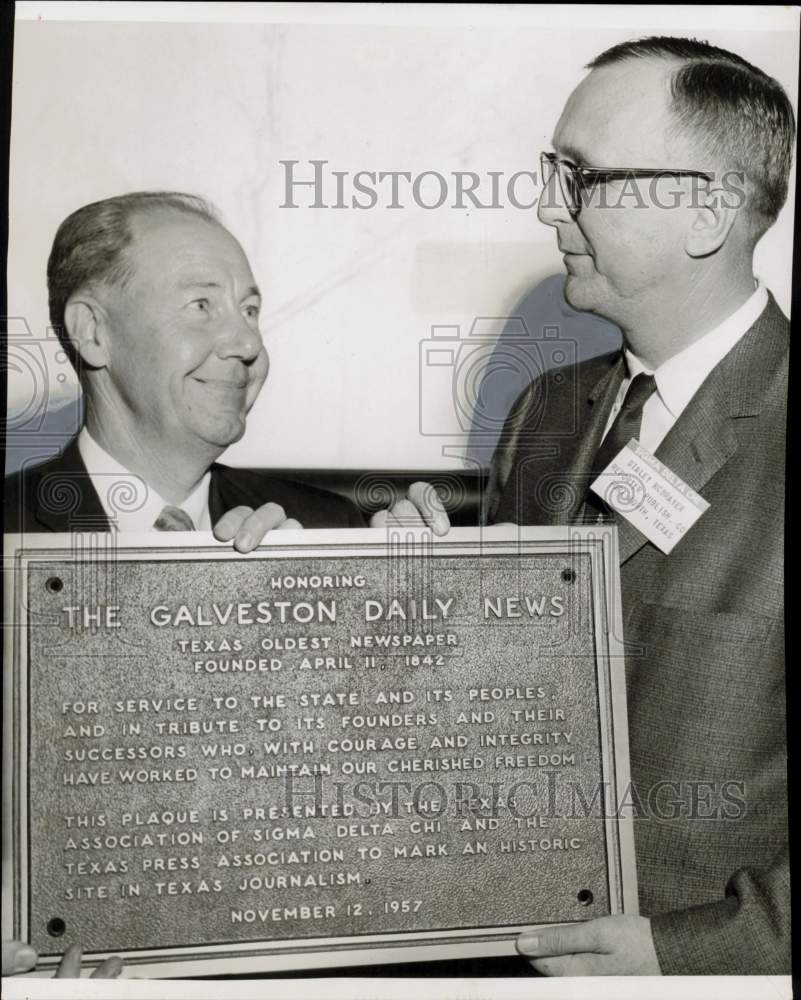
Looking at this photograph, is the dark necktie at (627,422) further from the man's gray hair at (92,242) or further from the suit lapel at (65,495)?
the suit lapel at (65,495)

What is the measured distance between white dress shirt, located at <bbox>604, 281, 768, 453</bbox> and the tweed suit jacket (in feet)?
0.07

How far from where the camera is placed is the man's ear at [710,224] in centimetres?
220

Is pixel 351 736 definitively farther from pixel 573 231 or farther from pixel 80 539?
pixel 573 231

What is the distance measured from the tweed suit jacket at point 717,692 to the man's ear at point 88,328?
1.24 m

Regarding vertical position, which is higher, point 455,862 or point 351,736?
point 351,736

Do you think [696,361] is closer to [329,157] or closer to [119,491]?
[329,157]

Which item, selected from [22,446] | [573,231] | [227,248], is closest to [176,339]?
[227,248]

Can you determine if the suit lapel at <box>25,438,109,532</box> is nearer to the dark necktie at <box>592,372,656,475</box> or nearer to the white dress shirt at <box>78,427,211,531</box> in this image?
the white dress shirt at <box>78,427,211,531</box>

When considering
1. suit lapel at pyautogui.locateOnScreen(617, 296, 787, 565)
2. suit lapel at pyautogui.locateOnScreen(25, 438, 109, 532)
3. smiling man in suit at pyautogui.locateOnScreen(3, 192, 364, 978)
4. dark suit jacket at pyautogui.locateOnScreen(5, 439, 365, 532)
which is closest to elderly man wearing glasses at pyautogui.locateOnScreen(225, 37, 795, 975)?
suit lapel at pyautogui.locateOnScreen(617, 296, 787, 565)

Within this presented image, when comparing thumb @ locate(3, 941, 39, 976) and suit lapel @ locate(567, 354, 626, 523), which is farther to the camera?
suit lapel @ locate(567, 354, 626, 523)

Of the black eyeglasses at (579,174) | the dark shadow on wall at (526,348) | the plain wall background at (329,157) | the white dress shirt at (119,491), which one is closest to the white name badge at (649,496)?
the dark shadow on wall at (526,348)

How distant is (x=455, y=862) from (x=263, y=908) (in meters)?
0.43

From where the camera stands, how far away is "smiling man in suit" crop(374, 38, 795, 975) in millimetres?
2133

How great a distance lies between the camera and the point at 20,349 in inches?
85.7
